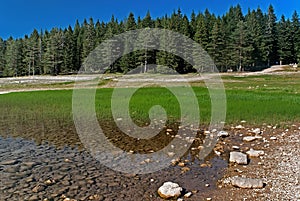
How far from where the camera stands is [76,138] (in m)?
16.4

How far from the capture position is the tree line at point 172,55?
9219 cm

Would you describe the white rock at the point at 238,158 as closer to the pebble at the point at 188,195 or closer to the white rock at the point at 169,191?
the pebble at the point at 188,195

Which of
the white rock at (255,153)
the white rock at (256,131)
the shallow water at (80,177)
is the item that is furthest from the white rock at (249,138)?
the shallow water at (80,177)

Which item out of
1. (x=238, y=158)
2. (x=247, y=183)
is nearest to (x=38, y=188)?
(x=247, y=183)

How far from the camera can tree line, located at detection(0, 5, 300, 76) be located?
92188 millimetres

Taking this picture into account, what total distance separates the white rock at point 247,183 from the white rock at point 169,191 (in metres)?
1.79

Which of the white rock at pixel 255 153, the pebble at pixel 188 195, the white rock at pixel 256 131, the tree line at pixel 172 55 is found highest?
the tree line at pixel 172 55

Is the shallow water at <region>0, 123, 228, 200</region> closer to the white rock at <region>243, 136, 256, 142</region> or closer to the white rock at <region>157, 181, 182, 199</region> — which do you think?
the white rock at <region>157, 181, 182, 199</region>

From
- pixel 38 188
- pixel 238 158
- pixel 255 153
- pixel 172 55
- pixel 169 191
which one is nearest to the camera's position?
pixel 169 191

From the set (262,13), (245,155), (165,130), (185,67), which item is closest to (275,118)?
(165,130)

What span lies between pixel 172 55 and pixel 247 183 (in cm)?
7783

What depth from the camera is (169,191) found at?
28.3ft

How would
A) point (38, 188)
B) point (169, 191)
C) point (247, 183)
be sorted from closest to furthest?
point (169, 191)
point (247, 183)
point (38, 188)

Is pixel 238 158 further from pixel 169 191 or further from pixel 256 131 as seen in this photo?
A: pixel 256 131
